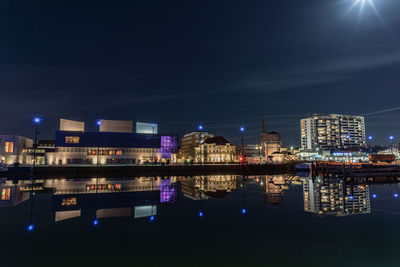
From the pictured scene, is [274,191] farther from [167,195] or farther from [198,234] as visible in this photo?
[198,234]

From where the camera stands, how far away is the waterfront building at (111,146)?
89250 mm

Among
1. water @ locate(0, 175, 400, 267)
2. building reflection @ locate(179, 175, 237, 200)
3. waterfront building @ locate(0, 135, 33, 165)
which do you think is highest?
waterfront building @ locate(0, 135, 33, 165)

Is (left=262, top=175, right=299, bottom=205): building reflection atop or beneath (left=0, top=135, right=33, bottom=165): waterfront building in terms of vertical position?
beneath

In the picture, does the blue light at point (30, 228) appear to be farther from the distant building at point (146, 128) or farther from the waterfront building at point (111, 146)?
the distant building at point (146, 128)

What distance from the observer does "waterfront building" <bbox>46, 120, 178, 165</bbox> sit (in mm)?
89250

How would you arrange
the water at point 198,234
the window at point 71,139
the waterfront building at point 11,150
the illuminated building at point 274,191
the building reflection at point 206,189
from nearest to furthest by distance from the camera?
the water at point 198,234 → the illuminated building at point 274,191 → the building reflection at point 206,189 → the window at point 71,139 → the waterfront building at point 11,150

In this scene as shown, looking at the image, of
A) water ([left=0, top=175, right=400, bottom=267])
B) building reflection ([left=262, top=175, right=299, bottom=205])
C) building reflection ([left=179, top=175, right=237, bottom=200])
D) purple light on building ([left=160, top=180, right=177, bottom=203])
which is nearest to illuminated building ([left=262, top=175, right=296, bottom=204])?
building reflection ([left=262, top=175, right=299, bottom=205])

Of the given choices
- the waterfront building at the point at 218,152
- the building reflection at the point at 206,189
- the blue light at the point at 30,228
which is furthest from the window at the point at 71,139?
the blue light at the point at 30,228

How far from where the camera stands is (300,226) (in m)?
16.0

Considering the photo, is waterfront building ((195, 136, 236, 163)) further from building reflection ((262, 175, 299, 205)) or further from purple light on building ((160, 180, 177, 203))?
purple light on building ((160, 180, 177, 203))

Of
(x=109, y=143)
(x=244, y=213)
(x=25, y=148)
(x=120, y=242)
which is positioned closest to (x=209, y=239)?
(x=120, y=242)

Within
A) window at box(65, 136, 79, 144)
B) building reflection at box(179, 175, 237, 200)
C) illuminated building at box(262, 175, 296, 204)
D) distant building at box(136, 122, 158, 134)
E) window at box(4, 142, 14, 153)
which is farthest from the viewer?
distant building at box(136, 122, 158, 134)

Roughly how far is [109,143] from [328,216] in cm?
8540

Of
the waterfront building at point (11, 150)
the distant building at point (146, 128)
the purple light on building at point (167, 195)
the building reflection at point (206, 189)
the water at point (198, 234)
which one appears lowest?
the building reflection at point (206, 189)
